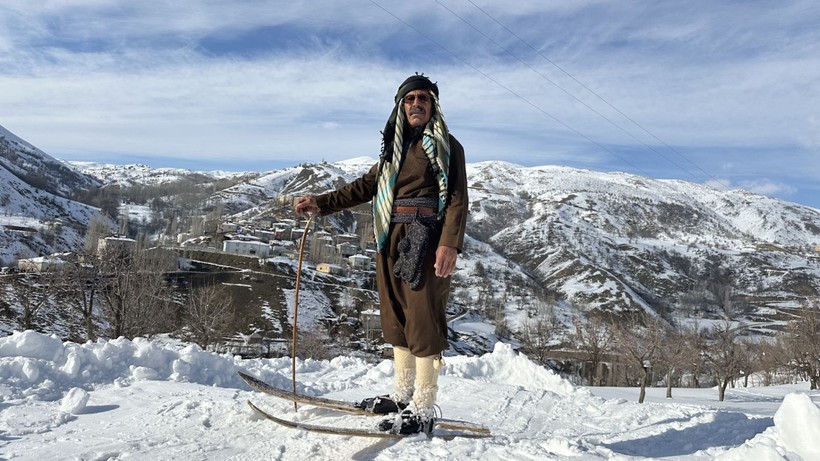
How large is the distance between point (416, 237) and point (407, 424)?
1263mm

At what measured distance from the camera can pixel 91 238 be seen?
3519 inches

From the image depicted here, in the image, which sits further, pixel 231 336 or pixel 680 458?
pixel 231 336

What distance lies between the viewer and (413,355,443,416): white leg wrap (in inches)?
149

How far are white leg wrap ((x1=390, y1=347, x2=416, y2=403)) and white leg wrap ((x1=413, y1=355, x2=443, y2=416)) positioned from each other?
24 centimetres

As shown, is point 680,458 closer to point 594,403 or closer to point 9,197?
point 594,403

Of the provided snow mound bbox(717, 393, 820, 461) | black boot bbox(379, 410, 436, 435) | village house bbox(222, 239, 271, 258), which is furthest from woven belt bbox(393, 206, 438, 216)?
village house bbox(222, 239, 271, 258)

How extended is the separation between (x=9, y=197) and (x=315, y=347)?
492 feet

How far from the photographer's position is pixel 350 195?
4.48m

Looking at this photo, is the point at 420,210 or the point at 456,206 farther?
the point at 420,210

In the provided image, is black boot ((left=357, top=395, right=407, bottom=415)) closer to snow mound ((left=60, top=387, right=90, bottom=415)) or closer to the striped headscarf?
the striped headscarf

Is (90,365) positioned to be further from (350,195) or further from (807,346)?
(807,346)

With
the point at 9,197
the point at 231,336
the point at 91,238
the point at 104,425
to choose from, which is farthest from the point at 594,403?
the point at 9,197

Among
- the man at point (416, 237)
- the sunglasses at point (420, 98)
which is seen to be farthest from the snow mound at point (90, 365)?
the sunglasses at point (420, 98)

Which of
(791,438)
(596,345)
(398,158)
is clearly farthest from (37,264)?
(791,438)
